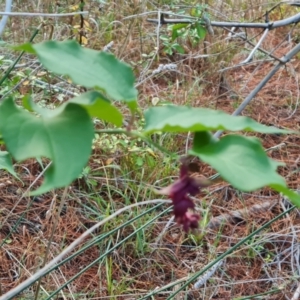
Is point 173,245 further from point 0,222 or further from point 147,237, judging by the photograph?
point 0,222

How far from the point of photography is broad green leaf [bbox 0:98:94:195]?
0.27 meters

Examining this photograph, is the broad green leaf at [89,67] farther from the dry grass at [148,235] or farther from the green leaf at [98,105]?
the dry grass at [148,235]

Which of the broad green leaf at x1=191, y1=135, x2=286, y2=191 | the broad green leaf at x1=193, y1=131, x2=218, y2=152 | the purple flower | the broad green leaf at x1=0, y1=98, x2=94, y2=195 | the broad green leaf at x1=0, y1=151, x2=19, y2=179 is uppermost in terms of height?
the broad green leaf at x1=0, y1=98, x2=94, y2=195

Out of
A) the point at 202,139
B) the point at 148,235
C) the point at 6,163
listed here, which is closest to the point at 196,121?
the point at 202,139

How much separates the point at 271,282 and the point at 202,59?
3.96 ft

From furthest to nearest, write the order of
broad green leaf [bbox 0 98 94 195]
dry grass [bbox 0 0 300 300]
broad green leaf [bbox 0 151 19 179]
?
1. dry grass [bbox 0 0 300 300]
2. broad green leaf [bbox 0 151 19 179]
3. broad green leaf [bbox 0 98 94 195]

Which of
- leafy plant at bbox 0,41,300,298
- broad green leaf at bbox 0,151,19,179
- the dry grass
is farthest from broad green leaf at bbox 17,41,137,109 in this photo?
the dry grass

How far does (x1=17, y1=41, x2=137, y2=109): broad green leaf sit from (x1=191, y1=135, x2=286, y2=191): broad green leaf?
0.08 metres

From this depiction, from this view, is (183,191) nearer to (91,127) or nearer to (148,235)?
(91,127)

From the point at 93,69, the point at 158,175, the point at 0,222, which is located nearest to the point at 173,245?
the point at 158,175

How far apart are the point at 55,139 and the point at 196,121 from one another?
0.09 m

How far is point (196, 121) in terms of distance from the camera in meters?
0.31

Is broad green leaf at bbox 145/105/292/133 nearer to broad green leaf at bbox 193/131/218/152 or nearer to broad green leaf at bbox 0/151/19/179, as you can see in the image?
broad green leaf at bbox 193/131/218/152

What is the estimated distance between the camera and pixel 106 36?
94.3 inches
